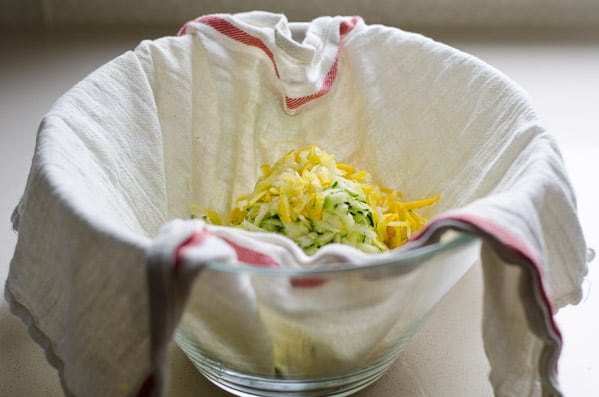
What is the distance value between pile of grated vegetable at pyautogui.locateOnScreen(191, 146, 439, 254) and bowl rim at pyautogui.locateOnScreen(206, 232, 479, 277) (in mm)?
190

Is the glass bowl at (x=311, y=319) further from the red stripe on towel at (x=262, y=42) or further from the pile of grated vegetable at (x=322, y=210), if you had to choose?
the red stripe on towel at (x=262, y=42)

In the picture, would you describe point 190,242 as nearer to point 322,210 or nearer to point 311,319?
Answer: point 311,319

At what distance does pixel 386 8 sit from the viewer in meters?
1.31

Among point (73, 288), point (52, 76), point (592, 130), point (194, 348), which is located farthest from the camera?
point (52, 76)

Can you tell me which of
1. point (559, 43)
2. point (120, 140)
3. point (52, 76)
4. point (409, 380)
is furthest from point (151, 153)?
point (559, 43)

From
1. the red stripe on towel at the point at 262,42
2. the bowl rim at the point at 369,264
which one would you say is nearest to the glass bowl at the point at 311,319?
the bowl rim at the point at 369,264

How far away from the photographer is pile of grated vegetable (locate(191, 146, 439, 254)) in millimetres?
714

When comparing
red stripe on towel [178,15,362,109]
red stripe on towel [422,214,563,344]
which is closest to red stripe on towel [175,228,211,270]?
red stripe on towel [422,214,563,344]

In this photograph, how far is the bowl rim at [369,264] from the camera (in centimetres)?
49

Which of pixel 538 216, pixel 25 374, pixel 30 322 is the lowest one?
pixel 25 374

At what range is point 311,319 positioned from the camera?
0.54 m

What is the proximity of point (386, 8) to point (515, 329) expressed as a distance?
0.85 m

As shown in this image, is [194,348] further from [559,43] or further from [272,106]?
[559,43]

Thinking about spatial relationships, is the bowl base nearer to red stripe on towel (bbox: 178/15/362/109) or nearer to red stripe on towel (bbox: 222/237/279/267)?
red stripe on towel (bbox: 222/237/279/267)
